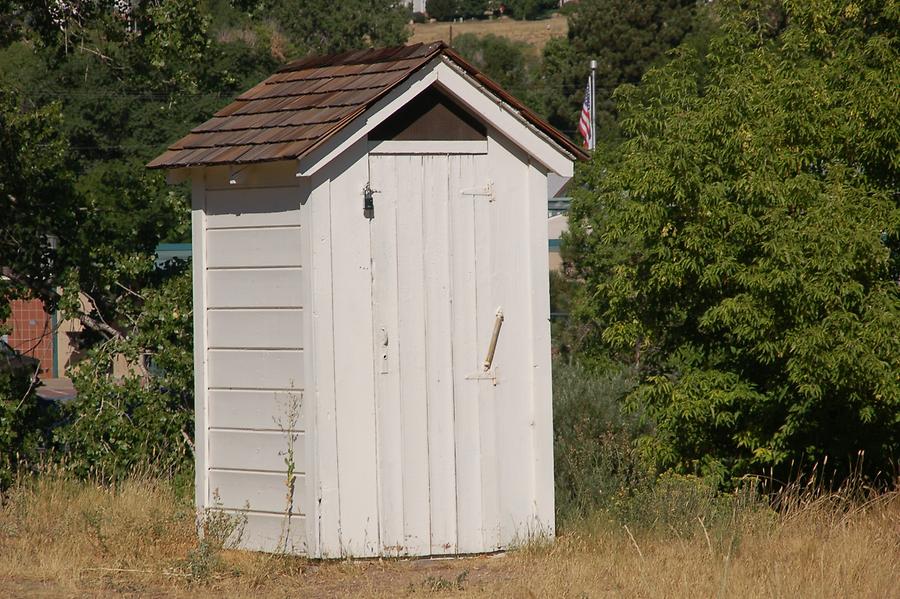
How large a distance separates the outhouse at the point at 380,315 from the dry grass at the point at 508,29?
90962 mm

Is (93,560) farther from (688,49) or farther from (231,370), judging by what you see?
(688,49)

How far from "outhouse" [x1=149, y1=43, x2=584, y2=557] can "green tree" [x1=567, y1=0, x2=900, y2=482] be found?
60.3 inches

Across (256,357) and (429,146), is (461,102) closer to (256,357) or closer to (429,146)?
(429,146)

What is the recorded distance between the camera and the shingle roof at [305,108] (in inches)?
290

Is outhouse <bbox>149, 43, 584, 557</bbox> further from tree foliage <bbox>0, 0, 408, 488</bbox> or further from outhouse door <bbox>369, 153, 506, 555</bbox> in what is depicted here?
tree foliage <bbox>0, 0, 408, 488</bbox>

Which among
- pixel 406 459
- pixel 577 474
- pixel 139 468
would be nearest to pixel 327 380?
pixel 406 459

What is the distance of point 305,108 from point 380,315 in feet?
4.77

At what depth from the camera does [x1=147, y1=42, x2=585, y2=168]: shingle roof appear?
24.2 ft

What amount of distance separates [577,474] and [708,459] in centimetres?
121

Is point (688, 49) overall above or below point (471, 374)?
above

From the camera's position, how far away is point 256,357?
763 centimetres

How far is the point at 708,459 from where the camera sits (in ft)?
32.1

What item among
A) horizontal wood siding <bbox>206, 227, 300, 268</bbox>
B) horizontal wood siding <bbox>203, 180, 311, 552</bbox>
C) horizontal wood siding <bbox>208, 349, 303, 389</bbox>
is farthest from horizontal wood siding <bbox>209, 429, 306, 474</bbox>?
horizontal wood siding <bbox>206, 227, 300, 268</bbox>

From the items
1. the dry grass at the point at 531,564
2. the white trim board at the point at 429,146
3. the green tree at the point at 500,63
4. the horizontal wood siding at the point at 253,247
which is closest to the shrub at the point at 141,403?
the dry grass at the point at 531,564
